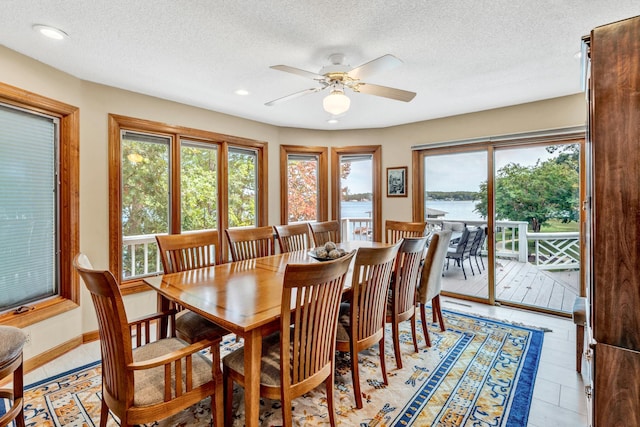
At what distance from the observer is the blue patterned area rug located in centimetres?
185

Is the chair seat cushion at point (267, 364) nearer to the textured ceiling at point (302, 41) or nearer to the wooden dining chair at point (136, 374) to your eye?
the wooden dining chair at point (136, 374)

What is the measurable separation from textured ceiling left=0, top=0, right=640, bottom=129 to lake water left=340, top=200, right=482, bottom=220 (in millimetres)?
1541

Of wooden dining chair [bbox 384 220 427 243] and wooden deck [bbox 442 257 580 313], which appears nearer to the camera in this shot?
wooden dining chair [bbox 384 220 427 243]

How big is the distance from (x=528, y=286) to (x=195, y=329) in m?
4.06

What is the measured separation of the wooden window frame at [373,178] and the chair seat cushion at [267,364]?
3307 mm

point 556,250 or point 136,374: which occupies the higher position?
point 556,250

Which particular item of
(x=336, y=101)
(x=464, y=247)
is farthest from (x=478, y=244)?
(x=336, y=101)

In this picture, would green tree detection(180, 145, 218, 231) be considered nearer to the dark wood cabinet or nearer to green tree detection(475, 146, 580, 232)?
green tree detection(475, 146, 580, 232)

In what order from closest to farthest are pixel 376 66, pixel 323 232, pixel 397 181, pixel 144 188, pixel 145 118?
pixel 376 66, pixel 145 118, pixel 144 188, pixel 323 232, pixel 397 181

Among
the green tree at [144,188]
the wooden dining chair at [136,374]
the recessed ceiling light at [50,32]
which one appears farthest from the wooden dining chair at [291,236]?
the recessed ceiling light at [50,32]

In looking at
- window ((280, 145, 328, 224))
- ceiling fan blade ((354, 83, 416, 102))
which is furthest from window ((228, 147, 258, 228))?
ceiling fan blade ((354, 83, 416, 102))

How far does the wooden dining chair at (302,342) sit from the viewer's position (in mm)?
1407

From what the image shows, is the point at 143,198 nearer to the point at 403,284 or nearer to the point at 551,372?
the point at 403,284

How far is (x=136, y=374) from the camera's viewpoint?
1.46 metres
